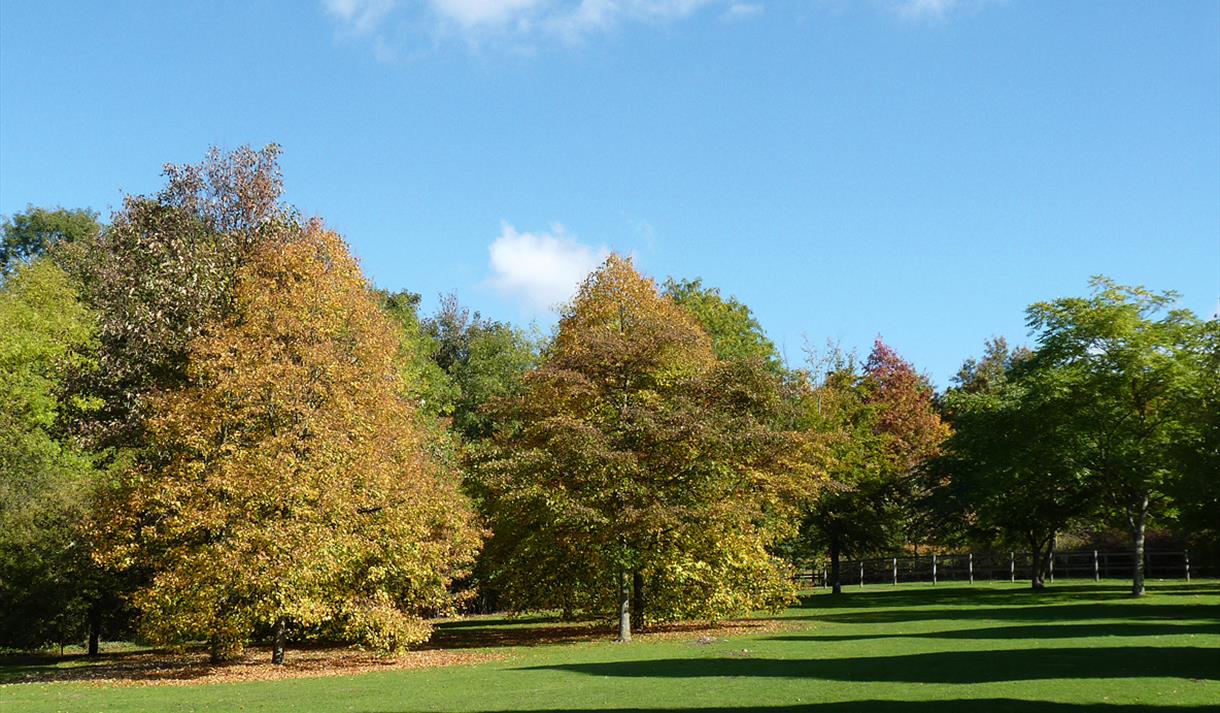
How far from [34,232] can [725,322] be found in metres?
55.5

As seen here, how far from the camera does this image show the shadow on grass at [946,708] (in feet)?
43.8

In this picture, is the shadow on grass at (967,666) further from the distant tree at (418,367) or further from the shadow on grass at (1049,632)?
the distant tree at (418,367)

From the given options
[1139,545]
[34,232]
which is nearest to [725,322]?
[1139,545]

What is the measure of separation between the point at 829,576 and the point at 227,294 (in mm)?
48707

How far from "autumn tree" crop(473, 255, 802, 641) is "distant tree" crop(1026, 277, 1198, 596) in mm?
15730

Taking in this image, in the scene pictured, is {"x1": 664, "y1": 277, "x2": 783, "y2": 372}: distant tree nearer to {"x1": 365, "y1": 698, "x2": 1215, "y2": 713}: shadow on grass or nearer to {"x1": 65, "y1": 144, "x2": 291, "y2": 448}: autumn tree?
{"x1": 65, "y1": 144, "x2": 291, "y2": 448}: autumn tree

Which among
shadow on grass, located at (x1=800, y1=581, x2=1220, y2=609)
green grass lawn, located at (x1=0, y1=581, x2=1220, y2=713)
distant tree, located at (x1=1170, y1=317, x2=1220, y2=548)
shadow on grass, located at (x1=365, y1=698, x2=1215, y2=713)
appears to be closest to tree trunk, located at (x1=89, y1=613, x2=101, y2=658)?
green grass lawn, located at (x1=0, y1=581, x2=1220, y2=713)

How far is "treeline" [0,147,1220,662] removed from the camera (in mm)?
26797

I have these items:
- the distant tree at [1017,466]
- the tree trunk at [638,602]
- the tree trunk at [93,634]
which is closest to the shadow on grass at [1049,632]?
the tree trunk at [638,602]

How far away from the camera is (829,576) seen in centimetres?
6925

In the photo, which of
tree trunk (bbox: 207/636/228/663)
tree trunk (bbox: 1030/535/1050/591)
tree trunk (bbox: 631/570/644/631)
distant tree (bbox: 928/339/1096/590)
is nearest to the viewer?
tree trunk (bbox: 207/636/228/663)

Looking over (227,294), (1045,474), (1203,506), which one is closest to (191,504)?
(227,294)

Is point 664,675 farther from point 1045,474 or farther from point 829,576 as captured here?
point 829,576

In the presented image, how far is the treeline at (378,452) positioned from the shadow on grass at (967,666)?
865cm
